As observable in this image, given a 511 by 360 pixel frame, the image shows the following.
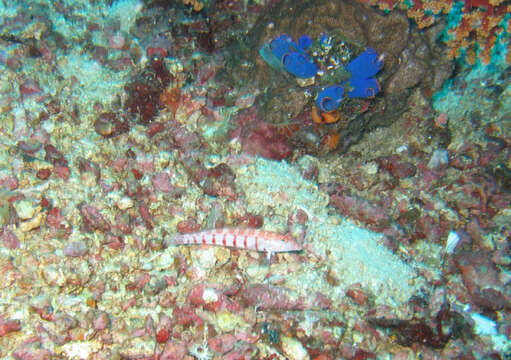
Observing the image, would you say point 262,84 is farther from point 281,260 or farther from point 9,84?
point 9,84

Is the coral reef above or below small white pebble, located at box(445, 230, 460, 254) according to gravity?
above

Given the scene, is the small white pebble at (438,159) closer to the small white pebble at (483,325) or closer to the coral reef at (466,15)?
the coral reef at (466,15)

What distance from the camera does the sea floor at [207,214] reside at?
11.5ft

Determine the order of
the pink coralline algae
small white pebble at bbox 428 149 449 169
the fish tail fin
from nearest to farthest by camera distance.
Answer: the pink coralline algae
the fish tail fin
small white pebble at bbox 428 149 449 169

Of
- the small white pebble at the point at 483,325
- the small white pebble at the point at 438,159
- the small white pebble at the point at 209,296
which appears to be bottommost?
the small white pebble at the point at 483,325

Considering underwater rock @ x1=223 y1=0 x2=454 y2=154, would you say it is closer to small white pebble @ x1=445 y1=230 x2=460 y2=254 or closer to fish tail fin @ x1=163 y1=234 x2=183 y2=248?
small white pebble @ x1=445 y1=230 x2=460 y2=254

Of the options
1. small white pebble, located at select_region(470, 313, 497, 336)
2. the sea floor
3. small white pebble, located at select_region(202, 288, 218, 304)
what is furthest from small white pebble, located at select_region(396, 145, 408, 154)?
small white pebble, located at select_region(202, 288, 218, 304)

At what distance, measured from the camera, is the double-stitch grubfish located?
3936 millimetres

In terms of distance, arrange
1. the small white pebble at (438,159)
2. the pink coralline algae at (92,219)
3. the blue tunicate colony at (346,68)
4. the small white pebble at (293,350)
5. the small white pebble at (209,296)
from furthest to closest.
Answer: the small white pebble at (438,159) → the blue tunicate colony at (346,68) → the pink coralline algae at (92,219) → the small white pebble at (209,296) → the small white pebble at (293,350)

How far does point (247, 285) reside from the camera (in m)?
3.88

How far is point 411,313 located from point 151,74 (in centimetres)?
555

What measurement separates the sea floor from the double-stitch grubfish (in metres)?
0.17

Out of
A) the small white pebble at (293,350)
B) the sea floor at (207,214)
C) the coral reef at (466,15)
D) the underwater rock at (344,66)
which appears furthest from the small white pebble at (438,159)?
the small white pebble at (293,350)

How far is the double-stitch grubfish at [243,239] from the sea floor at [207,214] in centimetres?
17
